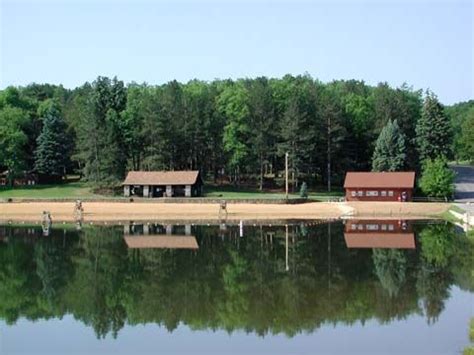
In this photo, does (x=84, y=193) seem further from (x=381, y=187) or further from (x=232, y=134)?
(x=381, y=187)

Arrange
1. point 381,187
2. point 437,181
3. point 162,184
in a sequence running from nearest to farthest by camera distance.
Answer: point 437,181, point 381,187, point 162,184

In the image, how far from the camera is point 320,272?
119 feet

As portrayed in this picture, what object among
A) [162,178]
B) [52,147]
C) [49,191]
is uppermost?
[52,147]

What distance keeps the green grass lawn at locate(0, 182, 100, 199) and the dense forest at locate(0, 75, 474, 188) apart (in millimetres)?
2096

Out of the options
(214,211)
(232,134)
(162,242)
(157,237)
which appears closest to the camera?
(162,242)

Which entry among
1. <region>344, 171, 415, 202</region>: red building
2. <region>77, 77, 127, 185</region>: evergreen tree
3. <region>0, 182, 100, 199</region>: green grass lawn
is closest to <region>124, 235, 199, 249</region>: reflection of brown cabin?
<region>344, 171, 415, 202</region>: red building

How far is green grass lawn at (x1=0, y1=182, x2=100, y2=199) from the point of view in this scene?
3168 inches

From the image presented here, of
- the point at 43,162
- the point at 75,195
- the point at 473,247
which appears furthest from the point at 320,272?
the point at 43,162

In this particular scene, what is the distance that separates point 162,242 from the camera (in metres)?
49.7

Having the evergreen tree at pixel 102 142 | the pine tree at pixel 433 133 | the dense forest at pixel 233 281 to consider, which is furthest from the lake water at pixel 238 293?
the pine tree at pixel 433 133

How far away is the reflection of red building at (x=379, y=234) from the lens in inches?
1822

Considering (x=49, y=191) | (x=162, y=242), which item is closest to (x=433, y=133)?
(x=162, y=242)

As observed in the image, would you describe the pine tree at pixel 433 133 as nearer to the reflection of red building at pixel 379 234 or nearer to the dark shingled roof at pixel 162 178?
the reflection of red building at pixel 379 234

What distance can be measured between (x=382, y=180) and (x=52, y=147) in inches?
1659
